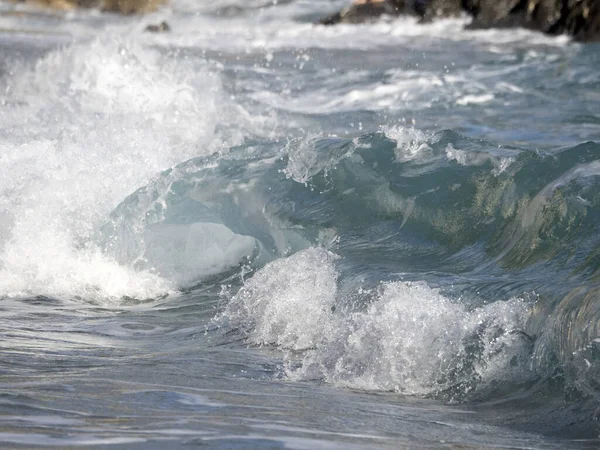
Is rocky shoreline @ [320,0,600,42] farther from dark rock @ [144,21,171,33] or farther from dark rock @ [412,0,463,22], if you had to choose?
dark rock @ [144,21,171,33]

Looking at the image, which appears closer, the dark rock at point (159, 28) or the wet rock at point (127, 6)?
the dark rock at point (159, 28)

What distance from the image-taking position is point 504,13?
2208 cm

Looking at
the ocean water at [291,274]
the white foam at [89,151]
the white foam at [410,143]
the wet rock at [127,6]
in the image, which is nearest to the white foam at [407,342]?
the ocean water at [291,274]

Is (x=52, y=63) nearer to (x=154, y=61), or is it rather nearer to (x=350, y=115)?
(x=154, y=61)

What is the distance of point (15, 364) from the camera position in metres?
4.03

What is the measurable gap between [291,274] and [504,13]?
17.9 metres

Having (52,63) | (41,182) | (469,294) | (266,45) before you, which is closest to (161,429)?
(469,294)

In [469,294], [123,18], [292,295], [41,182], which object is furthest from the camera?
[123,18]

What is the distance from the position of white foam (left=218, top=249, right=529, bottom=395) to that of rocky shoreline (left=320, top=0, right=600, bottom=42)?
15.8 metres

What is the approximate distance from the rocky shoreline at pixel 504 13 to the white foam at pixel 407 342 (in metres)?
15.8

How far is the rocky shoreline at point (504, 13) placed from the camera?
790 inches

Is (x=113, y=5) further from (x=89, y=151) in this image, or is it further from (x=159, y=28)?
(x=89, y=151)

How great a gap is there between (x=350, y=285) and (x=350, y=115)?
759cm

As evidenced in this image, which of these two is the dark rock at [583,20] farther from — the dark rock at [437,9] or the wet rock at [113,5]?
the wet rock at [113,5]
